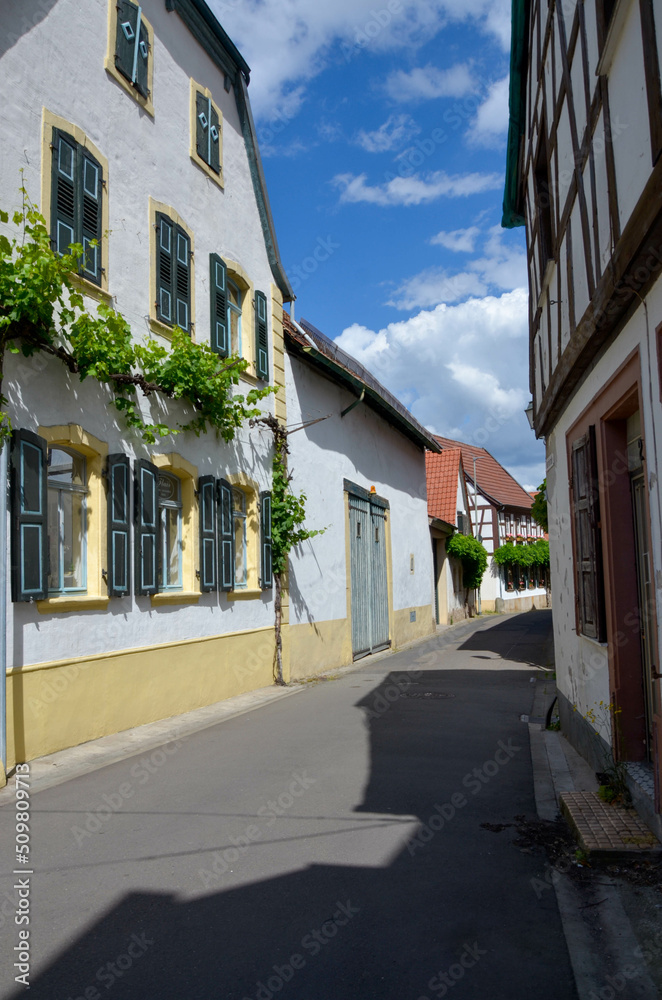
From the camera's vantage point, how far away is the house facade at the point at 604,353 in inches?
185

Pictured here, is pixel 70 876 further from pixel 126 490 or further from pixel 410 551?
pixel 410 551

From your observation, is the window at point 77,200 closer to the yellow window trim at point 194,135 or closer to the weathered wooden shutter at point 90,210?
the weathered wooden shutter at point 90,210

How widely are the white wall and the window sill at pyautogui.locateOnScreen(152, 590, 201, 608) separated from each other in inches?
129

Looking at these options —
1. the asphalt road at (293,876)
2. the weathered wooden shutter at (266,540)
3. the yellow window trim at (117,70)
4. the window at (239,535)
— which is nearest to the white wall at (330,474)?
the weathered wooden shutter at (266,540)

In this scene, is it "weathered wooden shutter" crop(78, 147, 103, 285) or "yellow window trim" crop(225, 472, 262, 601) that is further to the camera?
"yellow window trim" crop(225, 472, 262, 601)

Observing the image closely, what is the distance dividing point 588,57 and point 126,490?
6180mm

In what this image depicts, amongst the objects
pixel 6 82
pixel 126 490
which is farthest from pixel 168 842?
pixel 6 82

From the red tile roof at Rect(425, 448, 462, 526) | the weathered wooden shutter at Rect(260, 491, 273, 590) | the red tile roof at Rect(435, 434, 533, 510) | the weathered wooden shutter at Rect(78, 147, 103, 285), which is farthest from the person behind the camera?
the red tile roof at Rect(435, 434, 533, 510)

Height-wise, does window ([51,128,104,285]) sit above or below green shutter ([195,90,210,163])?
below
